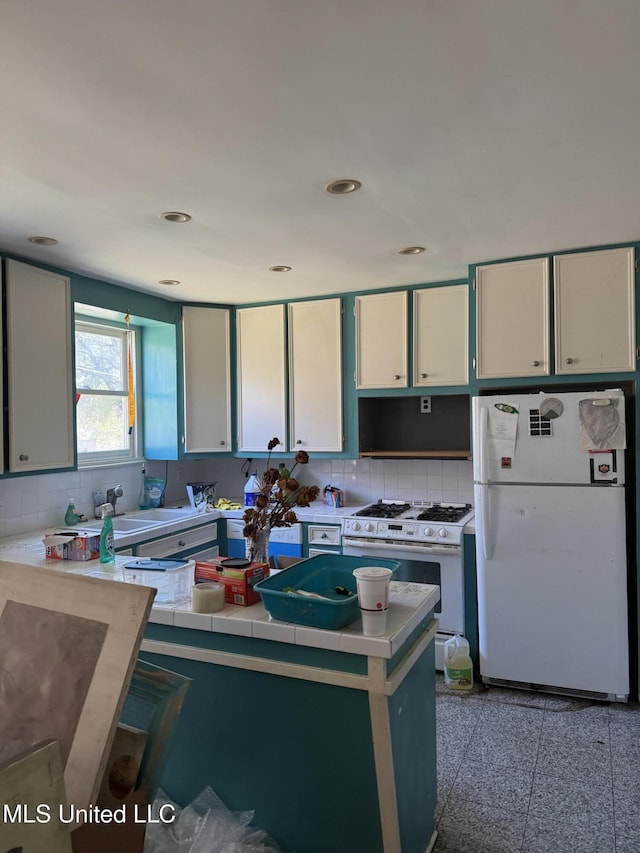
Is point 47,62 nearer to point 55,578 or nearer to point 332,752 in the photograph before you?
point 55,578

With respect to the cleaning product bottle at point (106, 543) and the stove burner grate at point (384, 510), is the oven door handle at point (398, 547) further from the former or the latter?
the cleaning product bottle at point (106, 543)

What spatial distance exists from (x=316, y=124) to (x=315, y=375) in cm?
237

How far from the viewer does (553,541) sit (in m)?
2.99

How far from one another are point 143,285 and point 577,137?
2.66 meters

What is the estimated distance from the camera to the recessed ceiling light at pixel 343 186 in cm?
212

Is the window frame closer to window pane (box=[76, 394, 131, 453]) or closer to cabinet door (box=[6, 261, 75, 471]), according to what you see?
window pane (box=[76, 394, 131, 453])

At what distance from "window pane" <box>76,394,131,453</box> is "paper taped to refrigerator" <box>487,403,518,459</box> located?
8.26ft

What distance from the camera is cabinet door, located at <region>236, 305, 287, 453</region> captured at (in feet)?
13.6

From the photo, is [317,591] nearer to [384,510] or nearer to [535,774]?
[535,774]

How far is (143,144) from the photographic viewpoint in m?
1.84

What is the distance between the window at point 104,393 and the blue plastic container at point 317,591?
94.4 inches

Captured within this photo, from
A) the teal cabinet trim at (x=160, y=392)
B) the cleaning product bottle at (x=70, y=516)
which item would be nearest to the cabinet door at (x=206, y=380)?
the teal cabinet trim at (x=160, y=392)

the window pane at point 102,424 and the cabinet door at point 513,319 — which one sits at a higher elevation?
the cabinet door at point 513,319

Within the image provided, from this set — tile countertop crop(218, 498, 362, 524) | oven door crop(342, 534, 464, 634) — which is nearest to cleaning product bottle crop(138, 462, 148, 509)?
tile countertop crop(218, 498, 362, 524)
